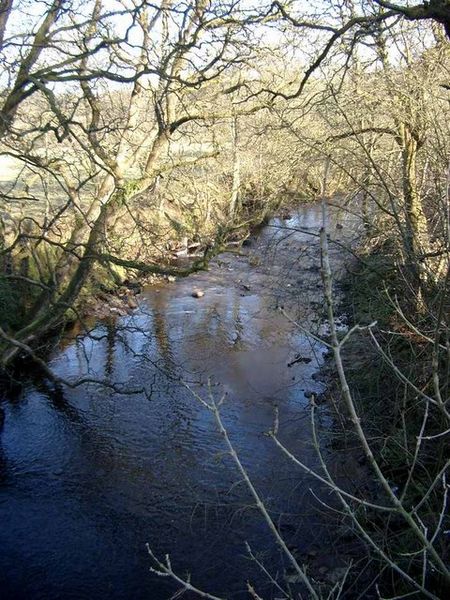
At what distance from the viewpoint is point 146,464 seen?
7691mm

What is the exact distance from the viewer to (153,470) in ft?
24.8

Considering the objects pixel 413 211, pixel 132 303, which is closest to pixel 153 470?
pixel 413 211

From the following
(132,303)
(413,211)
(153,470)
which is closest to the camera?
(413,211)

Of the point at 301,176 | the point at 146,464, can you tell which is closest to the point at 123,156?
the point at 301,176

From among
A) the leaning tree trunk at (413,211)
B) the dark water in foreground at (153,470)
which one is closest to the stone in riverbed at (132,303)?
the dark water in foreground at (153,470)

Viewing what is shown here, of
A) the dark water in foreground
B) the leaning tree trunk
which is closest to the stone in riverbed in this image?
the dark water in foreground

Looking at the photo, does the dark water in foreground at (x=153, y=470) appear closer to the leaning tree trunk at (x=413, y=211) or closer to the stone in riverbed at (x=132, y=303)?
the leaning tree trunk at (x=413, y=211)

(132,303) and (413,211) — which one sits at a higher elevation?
(413,211)

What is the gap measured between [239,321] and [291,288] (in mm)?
2440

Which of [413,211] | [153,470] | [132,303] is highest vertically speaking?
[413,211]

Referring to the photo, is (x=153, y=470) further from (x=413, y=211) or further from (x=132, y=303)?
(x=132, y=303)

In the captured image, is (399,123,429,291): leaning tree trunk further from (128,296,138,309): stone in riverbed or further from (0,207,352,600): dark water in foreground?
(128,296,138,309): stone in riverbed

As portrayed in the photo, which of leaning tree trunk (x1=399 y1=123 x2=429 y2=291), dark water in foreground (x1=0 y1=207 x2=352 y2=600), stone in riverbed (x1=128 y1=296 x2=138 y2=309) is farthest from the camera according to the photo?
stone in riverbed (x1=128 y1=296 x2=138 y2=309)

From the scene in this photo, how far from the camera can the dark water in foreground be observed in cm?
592
